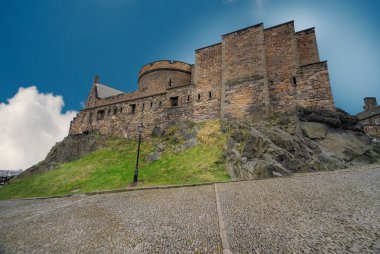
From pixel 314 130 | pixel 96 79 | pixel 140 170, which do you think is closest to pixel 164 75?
pixel 140 170

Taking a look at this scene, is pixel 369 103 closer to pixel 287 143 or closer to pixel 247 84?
pixel 247 84

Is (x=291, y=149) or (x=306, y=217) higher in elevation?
(x=291, y=149)

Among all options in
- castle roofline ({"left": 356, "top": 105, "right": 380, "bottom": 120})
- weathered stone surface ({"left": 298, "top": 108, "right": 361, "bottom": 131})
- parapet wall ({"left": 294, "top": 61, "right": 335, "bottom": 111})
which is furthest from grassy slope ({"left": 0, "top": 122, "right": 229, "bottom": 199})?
castle roofline ({"left": 356, "top": 105, "right": 380, "bottom": 120})

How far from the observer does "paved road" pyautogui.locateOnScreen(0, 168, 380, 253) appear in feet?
10.7

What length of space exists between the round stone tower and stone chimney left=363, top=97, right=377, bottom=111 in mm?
39043

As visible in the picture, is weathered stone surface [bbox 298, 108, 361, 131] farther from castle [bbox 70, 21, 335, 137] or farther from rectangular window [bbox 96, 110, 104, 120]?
rectangular window [bbox 96, 110, 104, 120]

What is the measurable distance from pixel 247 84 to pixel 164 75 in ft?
34.5

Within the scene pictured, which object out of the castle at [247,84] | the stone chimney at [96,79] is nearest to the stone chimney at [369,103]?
the castle at [247,84]

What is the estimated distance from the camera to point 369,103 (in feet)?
128

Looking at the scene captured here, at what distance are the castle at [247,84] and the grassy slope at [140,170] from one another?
247cm

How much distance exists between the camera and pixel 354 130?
39.6 feet

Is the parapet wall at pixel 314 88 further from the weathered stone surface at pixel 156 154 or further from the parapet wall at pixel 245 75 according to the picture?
the weathered stone surface at pixel 156 154

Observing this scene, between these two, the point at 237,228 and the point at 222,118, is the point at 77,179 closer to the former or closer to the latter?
the point at 222,118

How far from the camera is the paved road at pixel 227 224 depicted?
3.26m
